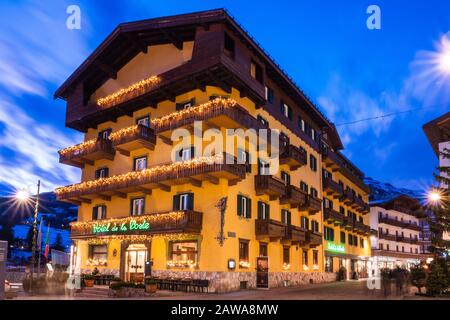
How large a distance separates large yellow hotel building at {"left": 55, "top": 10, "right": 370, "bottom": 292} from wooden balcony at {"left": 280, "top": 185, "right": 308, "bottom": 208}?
0.11 metres

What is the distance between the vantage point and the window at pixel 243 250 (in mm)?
31034

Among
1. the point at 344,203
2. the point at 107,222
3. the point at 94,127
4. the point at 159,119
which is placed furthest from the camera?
the point at 344,203

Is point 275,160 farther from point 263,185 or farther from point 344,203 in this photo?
point 344,203

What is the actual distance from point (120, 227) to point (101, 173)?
759cm

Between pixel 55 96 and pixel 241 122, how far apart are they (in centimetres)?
2139

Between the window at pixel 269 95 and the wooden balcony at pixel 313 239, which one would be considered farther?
the wooden balcony at pixel 313 239

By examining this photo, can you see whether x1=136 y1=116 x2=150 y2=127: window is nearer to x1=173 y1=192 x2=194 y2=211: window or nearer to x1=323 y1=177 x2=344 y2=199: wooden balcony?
x1=173 y1=192 x2=194 y2=211: window

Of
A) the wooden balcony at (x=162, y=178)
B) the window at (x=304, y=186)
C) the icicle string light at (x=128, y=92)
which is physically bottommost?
the wooden balcony at (x=162, y=178)

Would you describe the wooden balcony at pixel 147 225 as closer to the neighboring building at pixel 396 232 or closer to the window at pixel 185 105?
the window at pixel 185 105

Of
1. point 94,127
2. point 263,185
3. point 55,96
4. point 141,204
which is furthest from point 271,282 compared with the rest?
point 55,96

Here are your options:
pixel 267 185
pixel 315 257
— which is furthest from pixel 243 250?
pixel 315 257

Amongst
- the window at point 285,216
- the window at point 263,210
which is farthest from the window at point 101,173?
the window at point 285,216

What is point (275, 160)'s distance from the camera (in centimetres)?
3619

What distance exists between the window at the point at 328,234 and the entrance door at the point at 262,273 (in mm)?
16113
